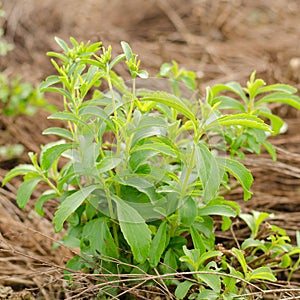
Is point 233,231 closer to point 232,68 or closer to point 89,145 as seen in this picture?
point 89,145

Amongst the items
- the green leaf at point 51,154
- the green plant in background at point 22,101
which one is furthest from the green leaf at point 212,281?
the green plant in background at point 22,101

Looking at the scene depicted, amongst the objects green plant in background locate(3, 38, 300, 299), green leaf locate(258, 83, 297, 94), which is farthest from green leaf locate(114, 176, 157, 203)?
green leaf locate(258, 83, 297, 94)

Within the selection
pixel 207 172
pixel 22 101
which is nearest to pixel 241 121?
pixel 207 172

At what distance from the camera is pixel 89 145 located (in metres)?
1.34

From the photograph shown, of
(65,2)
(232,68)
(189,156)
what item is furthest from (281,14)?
(189,156)

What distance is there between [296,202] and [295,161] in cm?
24

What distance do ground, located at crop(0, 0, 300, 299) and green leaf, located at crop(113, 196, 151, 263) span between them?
0.48 m

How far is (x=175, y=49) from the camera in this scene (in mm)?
3545

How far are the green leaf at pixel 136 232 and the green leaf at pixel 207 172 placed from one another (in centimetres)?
17

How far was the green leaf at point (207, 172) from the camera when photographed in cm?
117

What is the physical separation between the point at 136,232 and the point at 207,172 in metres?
0.23

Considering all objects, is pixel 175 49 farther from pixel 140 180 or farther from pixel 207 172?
pixel 207 172

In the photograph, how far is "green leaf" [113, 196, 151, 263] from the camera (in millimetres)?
1239

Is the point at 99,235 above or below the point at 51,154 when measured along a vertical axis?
below
